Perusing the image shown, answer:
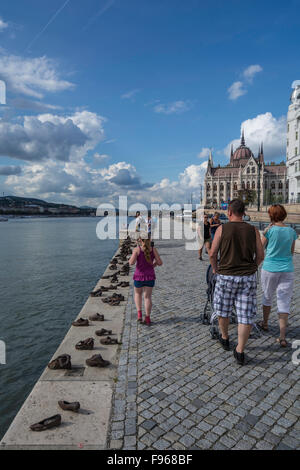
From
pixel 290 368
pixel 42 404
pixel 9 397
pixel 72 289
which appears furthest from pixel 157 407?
pixel 72 289

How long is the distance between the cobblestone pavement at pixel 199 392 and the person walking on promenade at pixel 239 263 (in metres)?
0.57

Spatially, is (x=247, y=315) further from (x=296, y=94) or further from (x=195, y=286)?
(x=296, y=94)

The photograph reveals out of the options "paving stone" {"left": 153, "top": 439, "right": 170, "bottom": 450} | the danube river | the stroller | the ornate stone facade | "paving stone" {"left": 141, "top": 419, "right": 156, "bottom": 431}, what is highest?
the ornate stone facade

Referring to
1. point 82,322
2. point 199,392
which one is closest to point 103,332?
point 82,322

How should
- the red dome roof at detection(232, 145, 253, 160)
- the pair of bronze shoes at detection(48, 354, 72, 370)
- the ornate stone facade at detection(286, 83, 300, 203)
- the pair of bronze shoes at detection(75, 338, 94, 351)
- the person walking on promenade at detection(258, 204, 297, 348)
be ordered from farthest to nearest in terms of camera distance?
1. the red dome roof at detection(232, 145, 253, 160)
2. the ornate stone facade at detection(286, 83, 300, 203)
3. the pair of bronze shoes at detection(75, 338, 94, 351)
4. the person walking on promenade at detection(258, 204, 297, 348)
5. the pair of bronze shoes at detection(48, 354, 72, 370)

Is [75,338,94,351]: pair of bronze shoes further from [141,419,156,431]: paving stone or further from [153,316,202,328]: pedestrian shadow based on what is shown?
[141,419,156,431]: paving stone

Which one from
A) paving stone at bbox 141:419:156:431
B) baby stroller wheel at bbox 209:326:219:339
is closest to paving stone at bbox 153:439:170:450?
paving stone at bbox 141:419:156:431

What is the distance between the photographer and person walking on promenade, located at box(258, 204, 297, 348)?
4.36 metres

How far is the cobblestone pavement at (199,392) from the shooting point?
2.72m

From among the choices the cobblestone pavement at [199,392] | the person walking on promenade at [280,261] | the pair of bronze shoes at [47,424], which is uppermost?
the person walking on promenade at [280,261]

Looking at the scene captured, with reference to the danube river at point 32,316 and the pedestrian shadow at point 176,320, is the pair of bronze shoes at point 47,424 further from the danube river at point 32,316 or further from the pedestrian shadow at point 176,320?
the pedestrian shadow at point 176,320

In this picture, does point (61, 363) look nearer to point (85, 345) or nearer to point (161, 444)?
point (85, 345)

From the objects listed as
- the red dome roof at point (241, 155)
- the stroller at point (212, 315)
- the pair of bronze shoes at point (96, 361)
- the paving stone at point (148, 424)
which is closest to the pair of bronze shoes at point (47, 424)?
the paving stone at point (148, 424)

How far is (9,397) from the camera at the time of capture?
14.0 feet
